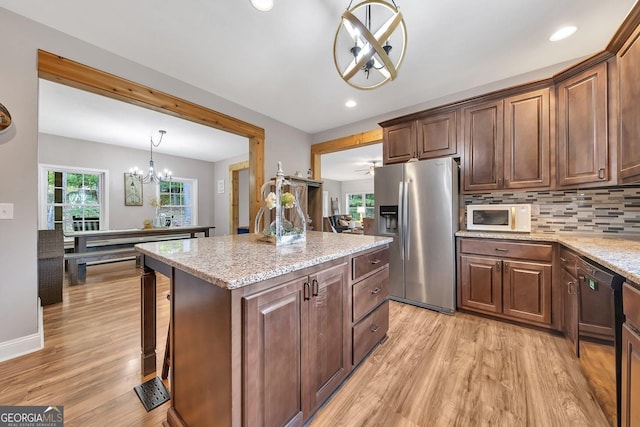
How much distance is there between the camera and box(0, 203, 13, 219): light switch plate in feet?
5.92

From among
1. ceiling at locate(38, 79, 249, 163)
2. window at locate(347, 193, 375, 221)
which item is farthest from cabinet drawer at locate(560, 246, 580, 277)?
window at locate(347, 193, 375, 221)

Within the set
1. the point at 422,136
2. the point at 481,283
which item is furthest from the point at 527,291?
the point at 422,136

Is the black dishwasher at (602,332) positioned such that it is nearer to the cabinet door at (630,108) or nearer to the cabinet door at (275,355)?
the cabinet door at (630,108)

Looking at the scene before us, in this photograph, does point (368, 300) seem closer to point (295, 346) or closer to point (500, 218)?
point (295, 346)

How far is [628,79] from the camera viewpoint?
159cm

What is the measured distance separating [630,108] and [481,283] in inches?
67.6

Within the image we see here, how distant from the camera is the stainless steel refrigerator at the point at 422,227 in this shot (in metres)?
2.60

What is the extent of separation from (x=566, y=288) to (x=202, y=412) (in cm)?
269

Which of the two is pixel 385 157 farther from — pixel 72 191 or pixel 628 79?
pixel 72 191

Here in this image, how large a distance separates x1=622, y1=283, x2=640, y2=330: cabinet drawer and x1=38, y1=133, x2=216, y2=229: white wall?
7224mm

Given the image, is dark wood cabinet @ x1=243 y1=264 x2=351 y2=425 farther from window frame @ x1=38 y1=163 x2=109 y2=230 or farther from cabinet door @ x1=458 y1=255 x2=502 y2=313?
window frame @ x1=38 y1=163 x2=109 y2=230

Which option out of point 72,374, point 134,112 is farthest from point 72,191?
point 72,374

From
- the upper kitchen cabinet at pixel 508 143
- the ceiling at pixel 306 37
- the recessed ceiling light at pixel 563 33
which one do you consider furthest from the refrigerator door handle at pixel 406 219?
the recessed ceiling light at pixel 563 33

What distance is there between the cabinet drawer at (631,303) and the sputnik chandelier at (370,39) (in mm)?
1610
